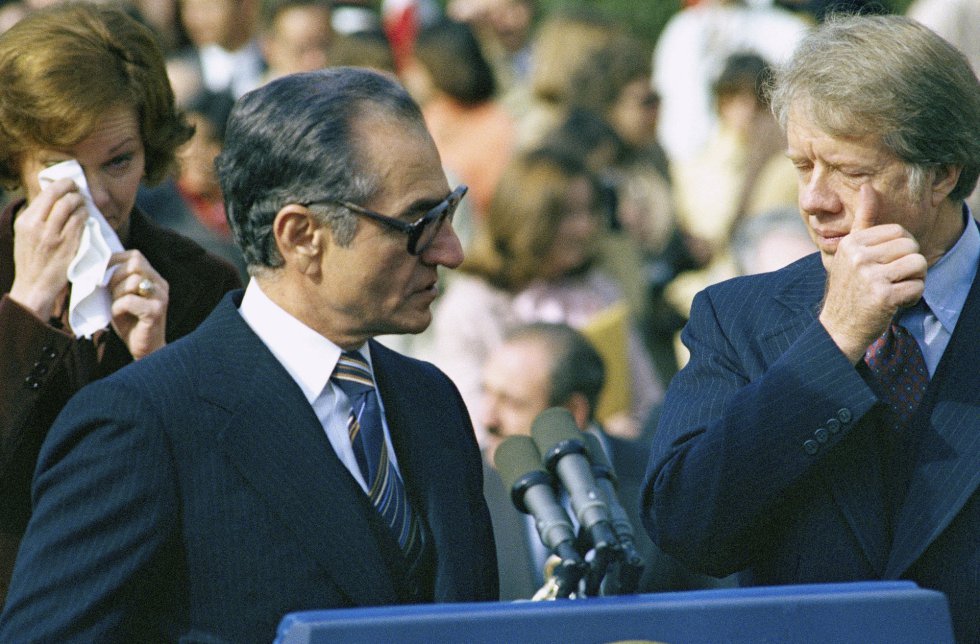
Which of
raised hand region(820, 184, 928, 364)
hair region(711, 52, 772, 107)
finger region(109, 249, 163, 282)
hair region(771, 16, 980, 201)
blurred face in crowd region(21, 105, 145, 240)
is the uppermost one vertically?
hair region(771, 16, 980, 201)

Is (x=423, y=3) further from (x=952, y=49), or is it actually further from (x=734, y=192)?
(x=952, y=49)

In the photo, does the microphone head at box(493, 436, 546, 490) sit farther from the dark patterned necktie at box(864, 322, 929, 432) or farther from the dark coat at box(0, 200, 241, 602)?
the dark coat at box(0, 200, 241, 602)

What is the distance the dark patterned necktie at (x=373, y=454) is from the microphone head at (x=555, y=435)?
1.06 ft

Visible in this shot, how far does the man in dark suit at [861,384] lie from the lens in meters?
2.65

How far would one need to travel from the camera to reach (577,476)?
8.12 feet

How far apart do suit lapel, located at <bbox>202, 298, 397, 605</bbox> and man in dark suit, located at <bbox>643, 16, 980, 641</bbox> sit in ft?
1.75

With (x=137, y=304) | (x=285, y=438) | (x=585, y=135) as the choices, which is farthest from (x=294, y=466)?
(x=585, y=135)

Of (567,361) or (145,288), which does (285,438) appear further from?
(567,361)

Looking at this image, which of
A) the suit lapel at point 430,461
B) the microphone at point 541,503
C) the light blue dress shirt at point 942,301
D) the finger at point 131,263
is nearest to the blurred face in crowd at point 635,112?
the finger at point 131,263

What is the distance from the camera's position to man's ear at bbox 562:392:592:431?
18.2ft

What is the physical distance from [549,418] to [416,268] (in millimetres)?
408

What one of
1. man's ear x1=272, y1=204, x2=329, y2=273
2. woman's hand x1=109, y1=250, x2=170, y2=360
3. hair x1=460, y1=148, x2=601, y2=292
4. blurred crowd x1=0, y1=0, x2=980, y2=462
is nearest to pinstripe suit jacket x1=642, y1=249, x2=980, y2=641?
man's ear x1=272, y1=204, x2=329, y2=273

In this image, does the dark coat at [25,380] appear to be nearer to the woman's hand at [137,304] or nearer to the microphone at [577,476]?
the woman's hand at [137,304]

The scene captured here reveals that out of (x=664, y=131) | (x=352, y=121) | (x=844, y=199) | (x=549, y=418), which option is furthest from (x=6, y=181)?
(x=664, y=131)
